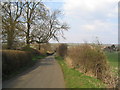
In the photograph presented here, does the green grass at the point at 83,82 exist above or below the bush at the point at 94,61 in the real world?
below

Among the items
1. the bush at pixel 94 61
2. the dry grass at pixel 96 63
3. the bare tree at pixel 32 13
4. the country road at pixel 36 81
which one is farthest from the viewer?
the bare tree at pixel 32 13

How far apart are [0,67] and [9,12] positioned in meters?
22.7

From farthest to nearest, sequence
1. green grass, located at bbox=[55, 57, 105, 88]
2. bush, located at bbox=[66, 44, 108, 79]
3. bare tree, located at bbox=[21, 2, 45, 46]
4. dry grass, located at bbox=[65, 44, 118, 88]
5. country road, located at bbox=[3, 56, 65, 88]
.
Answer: bare tree, located at bbox=[21, 2, 45, 46], bush, located at bbox=[66, 44, 108, 79], dry grass, located at bbox=[65, 44, 118, 88], country road, located at bbox=[3, 56, 65, 88], green grass, located at bbox=[55, 57, 105, 88]

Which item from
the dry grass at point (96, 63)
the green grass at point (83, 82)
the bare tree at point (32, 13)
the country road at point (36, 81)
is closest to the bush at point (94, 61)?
the dry grass at point (96, 63)

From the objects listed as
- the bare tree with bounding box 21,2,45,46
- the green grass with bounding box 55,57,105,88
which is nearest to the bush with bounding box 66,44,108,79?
the green grass with bounding box 55,57,105,88

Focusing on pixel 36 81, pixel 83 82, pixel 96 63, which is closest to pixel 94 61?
pixel 96 63

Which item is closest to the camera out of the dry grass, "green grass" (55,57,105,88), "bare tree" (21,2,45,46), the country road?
"green grass" (55,57,105,88)

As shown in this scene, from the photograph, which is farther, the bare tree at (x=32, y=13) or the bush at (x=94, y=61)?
the bare tree at (x=32, y=13)

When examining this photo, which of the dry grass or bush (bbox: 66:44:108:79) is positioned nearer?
the dry grass

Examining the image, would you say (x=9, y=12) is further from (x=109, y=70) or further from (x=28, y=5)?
(x=109, y=70)

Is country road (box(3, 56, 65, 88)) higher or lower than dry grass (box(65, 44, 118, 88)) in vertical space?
lower

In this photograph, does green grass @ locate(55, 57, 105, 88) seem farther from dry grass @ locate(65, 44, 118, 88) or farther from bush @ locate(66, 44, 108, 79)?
bush @ locate(66, 44, 108, 79)

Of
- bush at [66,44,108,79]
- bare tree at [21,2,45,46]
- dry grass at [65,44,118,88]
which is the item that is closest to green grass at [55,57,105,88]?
dry grass at [65,44,118,88]

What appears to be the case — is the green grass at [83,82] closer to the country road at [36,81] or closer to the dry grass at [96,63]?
the country road at [36,81]
